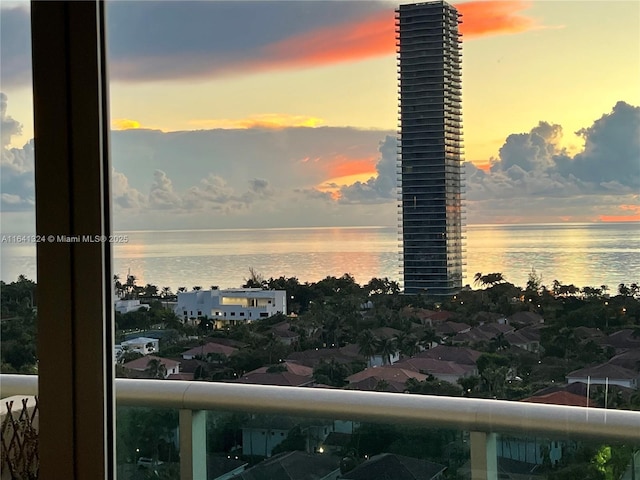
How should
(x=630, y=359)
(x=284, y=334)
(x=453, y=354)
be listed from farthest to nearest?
(x=284, y=334), (x=453, y=354), (x=630, y=359)

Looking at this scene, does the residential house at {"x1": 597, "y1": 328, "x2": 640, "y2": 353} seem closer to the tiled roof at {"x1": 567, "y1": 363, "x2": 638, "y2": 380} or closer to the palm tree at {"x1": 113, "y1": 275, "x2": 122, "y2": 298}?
the tiled roof at {"x1": 567, "y1": 363, "x2": 638, "y2": 380}

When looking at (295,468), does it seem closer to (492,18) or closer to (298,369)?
(298,369)

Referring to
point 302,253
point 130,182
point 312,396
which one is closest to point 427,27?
point 302,253

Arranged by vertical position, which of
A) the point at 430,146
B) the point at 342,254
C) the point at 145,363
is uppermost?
the point at 430,146

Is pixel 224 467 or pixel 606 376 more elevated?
pixel 606 376

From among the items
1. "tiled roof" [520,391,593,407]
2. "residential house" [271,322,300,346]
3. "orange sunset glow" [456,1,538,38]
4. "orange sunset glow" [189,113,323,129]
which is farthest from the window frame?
"tiled roof" [520,391,593,407]

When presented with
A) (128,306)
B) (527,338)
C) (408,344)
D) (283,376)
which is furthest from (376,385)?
(128,306)

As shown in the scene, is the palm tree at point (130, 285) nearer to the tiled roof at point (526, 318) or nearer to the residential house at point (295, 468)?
the residential house at point (295, 468)

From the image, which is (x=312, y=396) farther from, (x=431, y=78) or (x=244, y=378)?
(x=431, y=78)
